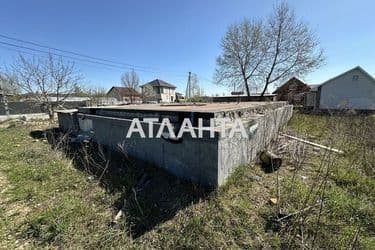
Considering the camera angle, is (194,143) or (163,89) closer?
(194,143)

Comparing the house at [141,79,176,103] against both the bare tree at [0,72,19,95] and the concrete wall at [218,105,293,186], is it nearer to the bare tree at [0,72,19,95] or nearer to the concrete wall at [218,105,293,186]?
the bare tree at [0,72,19,95]

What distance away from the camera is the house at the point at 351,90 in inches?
622

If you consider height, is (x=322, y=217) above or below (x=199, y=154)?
below

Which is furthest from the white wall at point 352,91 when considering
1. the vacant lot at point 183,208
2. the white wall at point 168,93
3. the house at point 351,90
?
the white wall at point 168,93

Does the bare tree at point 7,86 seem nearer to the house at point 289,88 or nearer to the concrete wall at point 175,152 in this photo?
the concrete wall at point 175,152

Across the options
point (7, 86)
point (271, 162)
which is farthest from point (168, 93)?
point (271, 162)

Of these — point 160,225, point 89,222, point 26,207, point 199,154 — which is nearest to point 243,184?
point 199,154

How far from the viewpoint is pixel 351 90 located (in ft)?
53.6

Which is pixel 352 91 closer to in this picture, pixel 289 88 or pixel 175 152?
pixel 289 88

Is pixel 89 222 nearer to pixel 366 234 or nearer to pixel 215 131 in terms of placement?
pixel 215 131

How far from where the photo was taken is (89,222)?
2484mm

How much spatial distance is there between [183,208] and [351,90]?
1990 centimetres

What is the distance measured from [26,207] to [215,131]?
116 inches

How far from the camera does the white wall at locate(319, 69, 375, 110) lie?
15.8m
